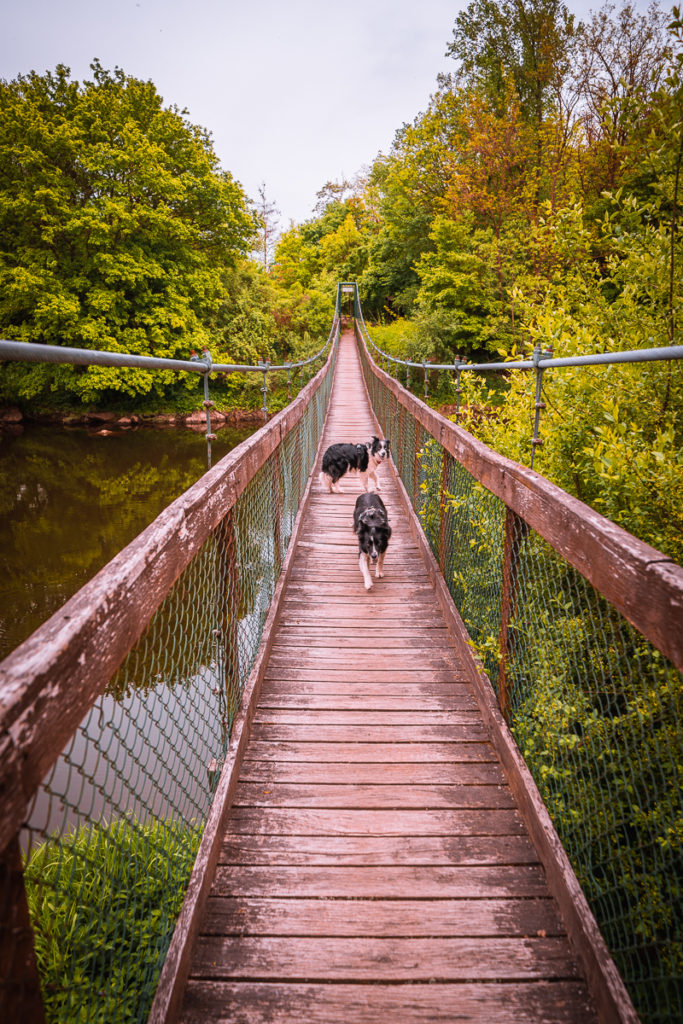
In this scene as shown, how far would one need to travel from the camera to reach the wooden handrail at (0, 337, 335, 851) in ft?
1.88

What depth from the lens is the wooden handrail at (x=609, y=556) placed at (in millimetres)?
956

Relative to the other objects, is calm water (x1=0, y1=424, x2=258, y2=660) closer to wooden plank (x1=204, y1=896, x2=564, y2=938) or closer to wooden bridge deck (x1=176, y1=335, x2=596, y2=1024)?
wooden bridge deck (x1=176, y1=335, x2=596, y2=1024)

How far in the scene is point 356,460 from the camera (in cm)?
558

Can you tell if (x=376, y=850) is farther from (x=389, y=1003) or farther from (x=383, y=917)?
(x=389, y=1003)

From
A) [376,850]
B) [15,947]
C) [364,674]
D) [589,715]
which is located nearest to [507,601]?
[589,715]

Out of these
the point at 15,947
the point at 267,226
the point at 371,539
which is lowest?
the point at 371,539

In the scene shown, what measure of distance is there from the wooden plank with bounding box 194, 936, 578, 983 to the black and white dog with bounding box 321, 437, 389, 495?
4434mm

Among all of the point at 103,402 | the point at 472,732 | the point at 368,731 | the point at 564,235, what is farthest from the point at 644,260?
the point at 103,402

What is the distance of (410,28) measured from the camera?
12712 centimetres

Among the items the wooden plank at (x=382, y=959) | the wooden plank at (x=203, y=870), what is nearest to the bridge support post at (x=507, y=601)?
the wooden plank at (x=382, y=959)

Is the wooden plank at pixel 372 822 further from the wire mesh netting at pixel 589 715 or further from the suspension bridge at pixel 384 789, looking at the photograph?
the wire mesh netting at pixel 589 715

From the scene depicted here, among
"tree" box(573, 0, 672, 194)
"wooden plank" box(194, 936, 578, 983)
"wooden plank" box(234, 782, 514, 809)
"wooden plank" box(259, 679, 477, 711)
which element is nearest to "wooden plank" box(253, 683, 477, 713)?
"wooden plank" box(259, 679, 477, 711)

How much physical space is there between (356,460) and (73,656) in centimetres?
494

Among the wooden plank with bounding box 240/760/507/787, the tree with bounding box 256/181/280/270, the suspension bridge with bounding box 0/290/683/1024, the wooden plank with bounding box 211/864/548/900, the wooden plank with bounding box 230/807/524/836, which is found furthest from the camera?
the tree with bounding box 256/181/280/270
